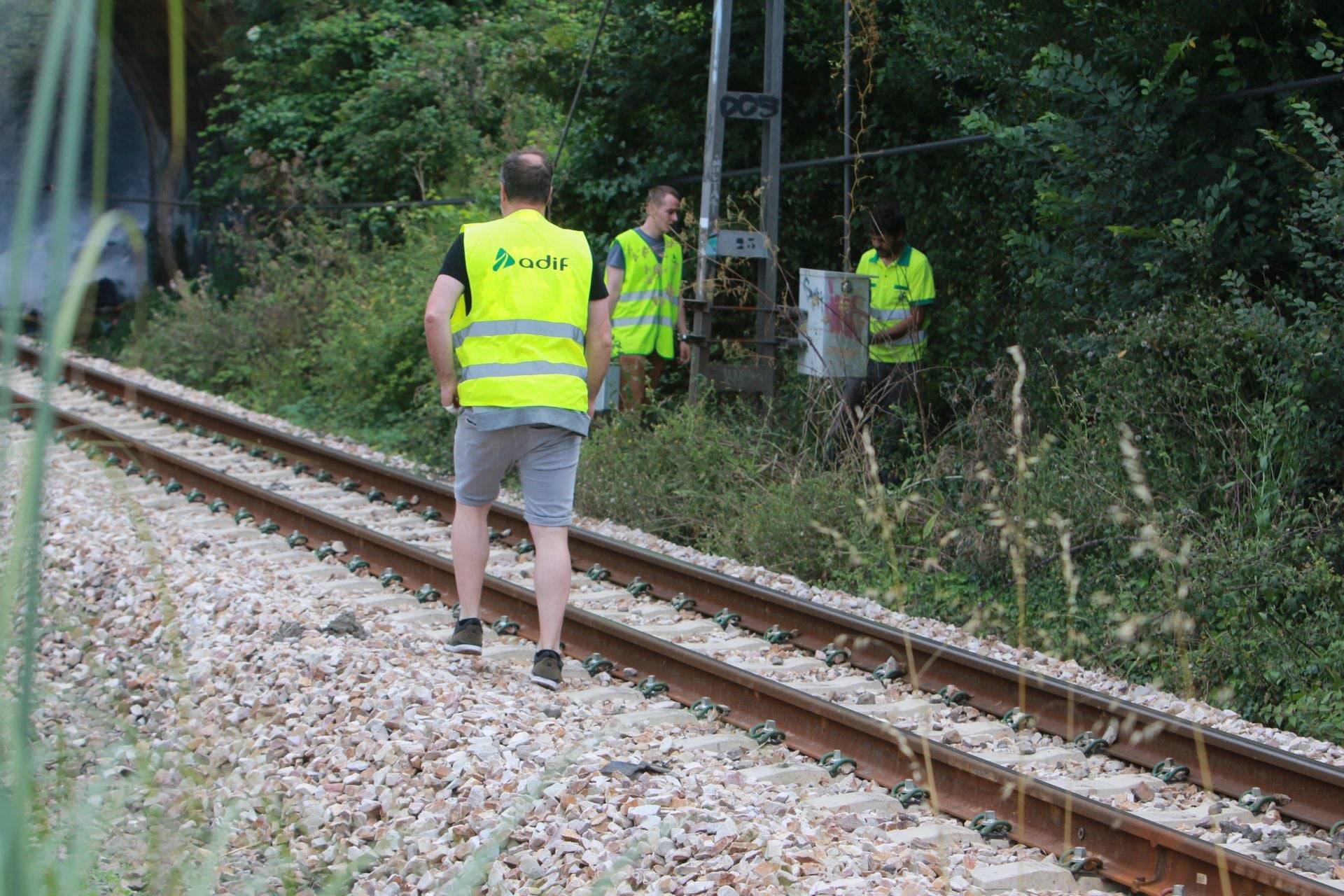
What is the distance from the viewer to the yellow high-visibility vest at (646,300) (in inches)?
412

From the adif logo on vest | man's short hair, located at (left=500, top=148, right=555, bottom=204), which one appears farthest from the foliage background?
man's short hair, located at (left=500, top=148, right=555, bottom=204)

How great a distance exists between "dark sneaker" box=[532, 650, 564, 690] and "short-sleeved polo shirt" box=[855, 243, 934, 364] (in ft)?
15.7

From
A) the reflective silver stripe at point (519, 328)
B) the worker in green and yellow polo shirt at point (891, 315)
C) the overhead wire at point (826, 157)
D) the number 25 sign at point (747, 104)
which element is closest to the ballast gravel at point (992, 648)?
the reflective silver stripe at point (519, 328)

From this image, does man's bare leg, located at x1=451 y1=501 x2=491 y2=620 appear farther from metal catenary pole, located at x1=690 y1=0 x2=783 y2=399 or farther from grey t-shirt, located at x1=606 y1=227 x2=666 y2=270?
metal catenary pole, located at x1=690 y1=0 x2=783 y2=399

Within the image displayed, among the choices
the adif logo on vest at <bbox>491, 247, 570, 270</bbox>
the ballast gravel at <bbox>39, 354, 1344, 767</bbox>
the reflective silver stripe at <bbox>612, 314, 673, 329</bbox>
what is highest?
the adif logo on vest at <bbox>491, 247, 570, 270</bbox>

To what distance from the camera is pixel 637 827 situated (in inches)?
160

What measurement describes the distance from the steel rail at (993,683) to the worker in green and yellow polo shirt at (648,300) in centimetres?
185

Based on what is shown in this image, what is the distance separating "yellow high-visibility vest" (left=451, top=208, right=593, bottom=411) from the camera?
5531 mm

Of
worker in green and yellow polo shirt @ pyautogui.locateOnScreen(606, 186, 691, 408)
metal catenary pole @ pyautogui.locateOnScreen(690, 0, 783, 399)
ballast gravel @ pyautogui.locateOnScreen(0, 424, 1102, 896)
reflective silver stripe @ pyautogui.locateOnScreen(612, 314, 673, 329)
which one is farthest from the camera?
reflective silver stripe @ pyautogui.locateOnScreen(612, 314, 673, 329)

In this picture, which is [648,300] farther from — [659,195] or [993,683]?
[993,683]

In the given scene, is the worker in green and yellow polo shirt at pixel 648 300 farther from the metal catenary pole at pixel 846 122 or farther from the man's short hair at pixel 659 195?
the metal catenary pole at pixel 846 122

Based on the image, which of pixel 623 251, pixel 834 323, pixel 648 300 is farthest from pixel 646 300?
pixel 834 323

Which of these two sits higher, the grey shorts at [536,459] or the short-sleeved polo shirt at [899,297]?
the short-sleeved polo shirt at [899,297]

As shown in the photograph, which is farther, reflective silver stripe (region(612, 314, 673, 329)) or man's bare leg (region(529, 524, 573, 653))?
reflective silver stripe (region(612, 314, 673, 329))
